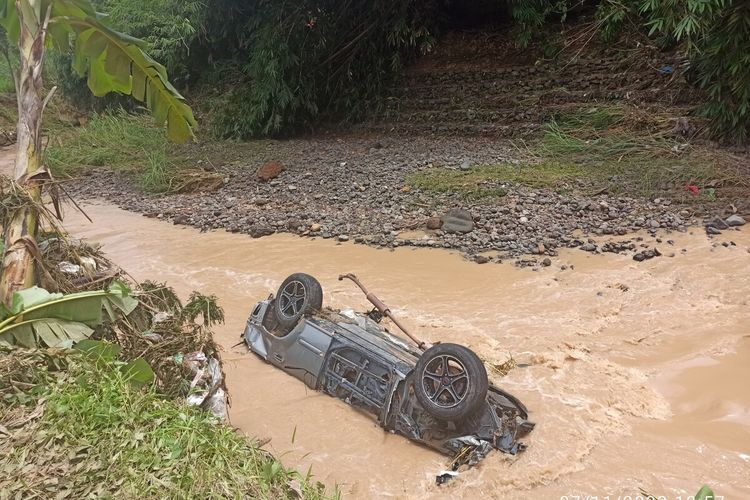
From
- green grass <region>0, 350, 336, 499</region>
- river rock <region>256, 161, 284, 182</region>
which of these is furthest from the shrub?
green grass <region>0, 350, 336, 499</region>

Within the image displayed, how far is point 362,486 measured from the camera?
2.95m

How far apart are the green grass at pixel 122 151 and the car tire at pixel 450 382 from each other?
27.9ft

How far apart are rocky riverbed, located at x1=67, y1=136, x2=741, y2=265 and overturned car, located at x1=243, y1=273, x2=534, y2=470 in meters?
2.90

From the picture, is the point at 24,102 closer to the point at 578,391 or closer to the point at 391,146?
the point at 578,391

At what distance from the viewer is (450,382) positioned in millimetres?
3062

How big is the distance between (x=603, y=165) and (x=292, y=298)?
6119 millimetres

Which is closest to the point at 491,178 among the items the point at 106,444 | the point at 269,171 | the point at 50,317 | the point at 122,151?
the point at 269,171

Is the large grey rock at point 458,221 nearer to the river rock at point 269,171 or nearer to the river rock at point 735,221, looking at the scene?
the river rock at point 735,221

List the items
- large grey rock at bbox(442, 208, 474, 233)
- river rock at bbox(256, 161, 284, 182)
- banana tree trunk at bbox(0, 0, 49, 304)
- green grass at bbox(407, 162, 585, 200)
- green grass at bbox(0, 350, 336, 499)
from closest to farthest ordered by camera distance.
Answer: green grass at bbox(0, 350, 336, 499) < banana tree trunk at bbox(0, 0, 49, 304) < large grey rock at bbox(442, 208, 474, 233) < green grass at bbox(407, 162, 585, 200) < river rock at bbox(256, 161, 284, 182)

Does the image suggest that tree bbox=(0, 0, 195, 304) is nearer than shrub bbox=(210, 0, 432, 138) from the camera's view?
Yes

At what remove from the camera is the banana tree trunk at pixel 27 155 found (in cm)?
258

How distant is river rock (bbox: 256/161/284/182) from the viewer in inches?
389

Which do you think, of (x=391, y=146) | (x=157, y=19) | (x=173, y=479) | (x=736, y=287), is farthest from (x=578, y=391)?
(x=157, y=19)

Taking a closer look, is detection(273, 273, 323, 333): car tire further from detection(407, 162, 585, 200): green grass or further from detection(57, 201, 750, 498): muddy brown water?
detection(407, 162, 585, 200): green grass
